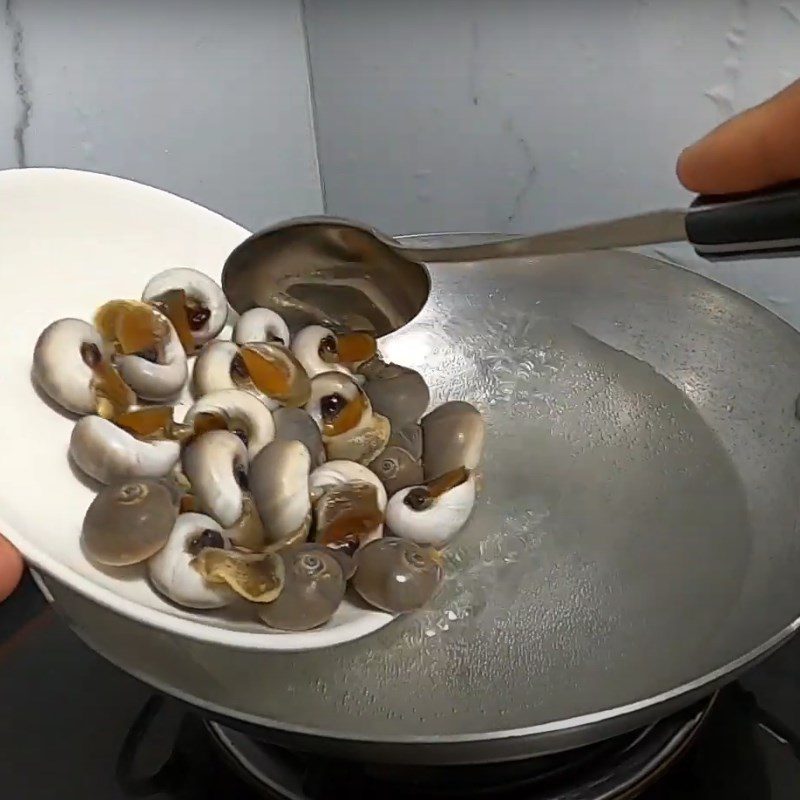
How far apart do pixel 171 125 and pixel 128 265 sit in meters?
0.21

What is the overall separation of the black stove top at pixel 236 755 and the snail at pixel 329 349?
16 cm

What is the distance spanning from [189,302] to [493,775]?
0.23 m

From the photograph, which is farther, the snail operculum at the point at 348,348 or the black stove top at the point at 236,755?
the snail operculum at the point at 348,348

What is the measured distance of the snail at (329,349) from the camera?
19.3 inches

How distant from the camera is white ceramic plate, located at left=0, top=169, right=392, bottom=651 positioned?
356mm

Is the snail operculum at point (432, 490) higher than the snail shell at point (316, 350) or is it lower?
lower

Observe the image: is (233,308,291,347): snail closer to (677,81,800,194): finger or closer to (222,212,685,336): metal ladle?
(222,212,685,336): metal ladle

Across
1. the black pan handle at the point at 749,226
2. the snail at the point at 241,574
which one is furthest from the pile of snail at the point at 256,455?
the black pan handle at the point at 749,226

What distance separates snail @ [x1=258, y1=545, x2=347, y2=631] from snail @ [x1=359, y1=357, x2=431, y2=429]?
0.12 metres

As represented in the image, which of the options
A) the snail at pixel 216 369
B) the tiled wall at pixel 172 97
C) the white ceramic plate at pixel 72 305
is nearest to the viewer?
the white ceramic plate at pixel 72 305

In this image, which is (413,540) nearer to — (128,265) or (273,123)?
(128,265)

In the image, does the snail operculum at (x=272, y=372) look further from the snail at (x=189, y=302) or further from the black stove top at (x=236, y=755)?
the black stove top at (x=236, y=755)

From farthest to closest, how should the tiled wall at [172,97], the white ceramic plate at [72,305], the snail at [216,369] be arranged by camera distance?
the tiled wall at [172,97] < the snail at [216,369] < the white ceramic plate at [72,305]

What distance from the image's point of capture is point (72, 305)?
460 millimetres
